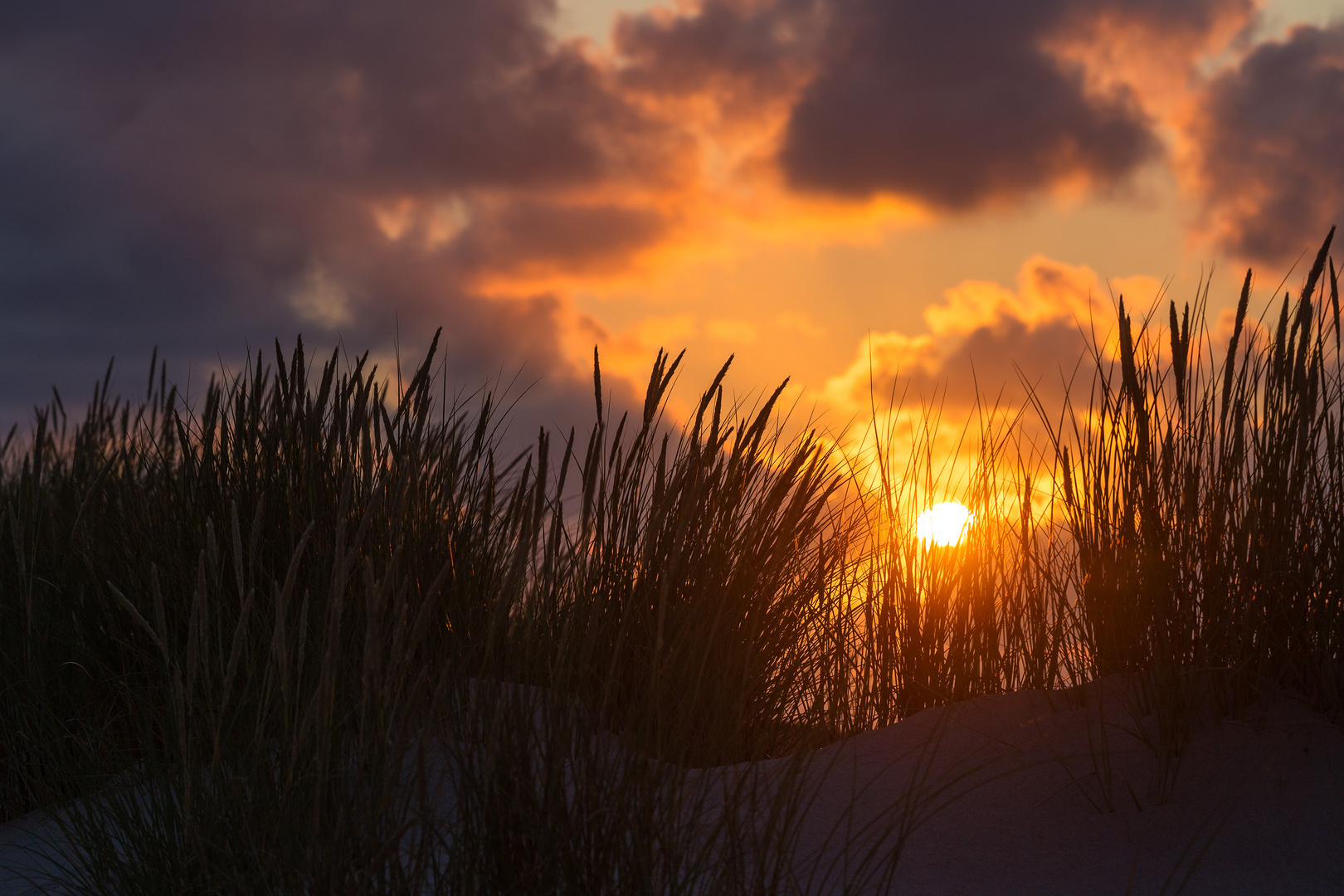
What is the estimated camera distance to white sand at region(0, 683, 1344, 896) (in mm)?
1765

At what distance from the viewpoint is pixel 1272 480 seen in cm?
215

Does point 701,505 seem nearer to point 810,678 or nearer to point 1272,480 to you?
point 810,678

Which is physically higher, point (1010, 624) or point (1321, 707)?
point (1010, 624)

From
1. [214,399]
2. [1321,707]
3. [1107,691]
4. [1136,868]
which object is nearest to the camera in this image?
[1136,868]

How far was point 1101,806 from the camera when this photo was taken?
1968 mm

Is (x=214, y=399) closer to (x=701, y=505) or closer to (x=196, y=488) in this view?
(x=196, y=488)

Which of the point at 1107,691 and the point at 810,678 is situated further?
the point at 810,678

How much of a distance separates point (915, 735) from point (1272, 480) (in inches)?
39.6

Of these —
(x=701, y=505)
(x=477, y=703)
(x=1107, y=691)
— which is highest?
(x=701, y=505)

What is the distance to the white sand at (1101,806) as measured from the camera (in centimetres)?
176

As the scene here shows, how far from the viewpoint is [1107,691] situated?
2277mm

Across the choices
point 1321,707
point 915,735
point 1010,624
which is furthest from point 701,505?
point 1321,707

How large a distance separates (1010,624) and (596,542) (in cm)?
130

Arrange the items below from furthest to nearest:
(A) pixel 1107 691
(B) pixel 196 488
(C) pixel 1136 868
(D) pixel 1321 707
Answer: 1. (B) pixel 196 488
2. (A) pixel 1107 691
3. (D) pixel 1321 707
4. (C) pixel 1136 868
